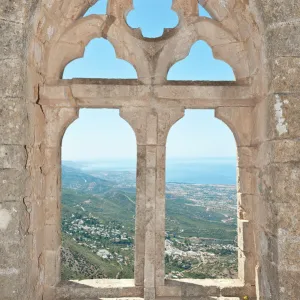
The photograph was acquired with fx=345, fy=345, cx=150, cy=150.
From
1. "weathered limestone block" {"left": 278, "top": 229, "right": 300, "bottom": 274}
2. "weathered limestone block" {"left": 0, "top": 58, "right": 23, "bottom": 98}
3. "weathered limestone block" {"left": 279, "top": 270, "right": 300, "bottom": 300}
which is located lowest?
"weathered limestone block" {"left": 279, "top": 270, "right": 300, "bottom": 300}

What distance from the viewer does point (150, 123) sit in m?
3.75

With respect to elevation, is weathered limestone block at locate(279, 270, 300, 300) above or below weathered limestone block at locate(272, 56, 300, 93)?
below

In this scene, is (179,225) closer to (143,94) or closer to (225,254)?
(225,254)

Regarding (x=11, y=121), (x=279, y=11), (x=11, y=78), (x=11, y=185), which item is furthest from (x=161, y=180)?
(x=279, y=11)

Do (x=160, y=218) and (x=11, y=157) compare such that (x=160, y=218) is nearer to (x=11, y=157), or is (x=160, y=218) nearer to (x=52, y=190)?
(x=52, y=190)

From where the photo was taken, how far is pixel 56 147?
3781 mm

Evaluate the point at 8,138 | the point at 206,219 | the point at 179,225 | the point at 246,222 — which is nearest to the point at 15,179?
the point at 8,138

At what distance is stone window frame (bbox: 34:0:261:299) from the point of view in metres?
3.70

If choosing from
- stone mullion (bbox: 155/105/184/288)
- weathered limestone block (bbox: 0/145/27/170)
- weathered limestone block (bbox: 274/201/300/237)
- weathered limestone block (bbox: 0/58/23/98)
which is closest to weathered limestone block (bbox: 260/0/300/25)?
stone mullion (bbox: 155/105/184/288)

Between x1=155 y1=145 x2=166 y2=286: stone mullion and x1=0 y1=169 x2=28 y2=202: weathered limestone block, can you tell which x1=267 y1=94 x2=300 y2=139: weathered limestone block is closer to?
x1=155 y1=145 x2=166 y2=286: stone mullion

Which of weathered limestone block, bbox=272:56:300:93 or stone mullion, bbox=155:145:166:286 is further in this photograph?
stone mullion, bbox=155:145:166:286

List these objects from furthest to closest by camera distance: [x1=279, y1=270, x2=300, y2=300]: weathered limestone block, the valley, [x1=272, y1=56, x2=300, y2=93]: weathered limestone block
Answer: the valley → [x1=272, y1=56, x2=300, y2=93]: weathered limestone block → [x1=279, y1=270, x2=300, y2=300]: weathered limestone block

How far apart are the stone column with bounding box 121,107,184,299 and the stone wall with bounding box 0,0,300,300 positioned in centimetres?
2

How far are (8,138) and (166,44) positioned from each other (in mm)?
1991
